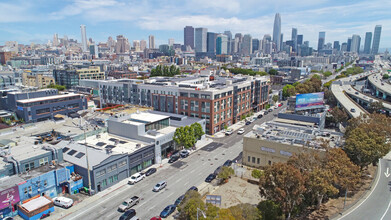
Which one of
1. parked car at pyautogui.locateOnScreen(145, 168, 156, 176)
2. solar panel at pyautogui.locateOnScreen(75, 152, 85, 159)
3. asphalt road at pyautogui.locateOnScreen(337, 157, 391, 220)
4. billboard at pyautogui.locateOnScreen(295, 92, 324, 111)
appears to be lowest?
parked car at pyautogui.locateOnScreen(145, 168, 156, 176)

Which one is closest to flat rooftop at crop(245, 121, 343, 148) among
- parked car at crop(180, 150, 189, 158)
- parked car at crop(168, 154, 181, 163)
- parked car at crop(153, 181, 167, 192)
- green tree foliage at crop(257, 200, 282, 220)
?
parked car at crop(180, 150, 189, 158)

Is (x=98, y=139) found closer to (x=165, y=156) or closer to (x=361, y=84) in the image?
(x=165, y=156)

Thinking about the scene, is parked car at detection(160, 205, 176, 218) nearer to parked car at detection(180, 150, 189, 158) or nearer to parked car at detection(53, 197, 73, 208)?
parked car at detection(53, 197, 73, 208)

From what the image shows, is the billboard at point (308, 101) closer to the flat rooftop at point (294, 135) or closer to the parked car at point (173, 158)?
the flat rooftop at point (294, 135)

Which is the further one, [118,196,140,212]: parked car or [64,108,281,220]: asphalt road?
[118,196,140,212]: parked car

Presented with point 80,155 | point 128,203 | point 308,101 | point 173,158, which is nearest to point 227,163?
point 173,158

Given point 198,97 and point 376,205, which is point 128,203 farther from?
point 198,97
